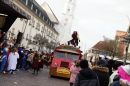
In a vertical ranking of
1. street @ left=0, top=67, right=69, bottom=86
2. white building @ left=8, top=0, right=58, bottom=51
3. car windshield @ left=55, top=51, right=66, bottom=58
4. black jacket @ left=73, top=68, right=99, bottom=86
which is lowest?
street @ left=0, top=67, right=69, bottom=86

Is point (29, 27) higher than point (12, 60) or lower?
higher

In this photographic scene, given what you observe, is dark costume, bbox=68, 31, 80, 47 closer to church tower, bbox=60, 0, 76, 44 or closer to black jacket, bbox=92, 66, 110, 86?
black jacket, bbox=92, 66, 110, 86

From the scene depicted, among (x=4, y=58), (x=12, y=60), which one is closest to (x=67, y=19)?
(x=12, y=60)

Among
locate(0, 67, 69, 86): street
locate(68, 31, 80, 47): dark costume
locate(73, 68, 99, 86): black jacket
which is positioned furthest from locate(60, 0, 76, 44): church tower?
locate(73, 68, 99, 86): black jacket

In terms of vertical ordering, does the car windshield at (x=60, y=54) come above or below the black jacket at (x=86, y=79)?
above

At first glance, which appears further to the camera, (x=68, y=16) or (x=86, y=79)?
(x=68, y=16)

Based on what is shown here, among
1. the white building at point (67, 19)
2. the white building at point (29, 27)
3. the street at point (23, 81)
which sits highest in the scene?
the white building at point (67, 19)

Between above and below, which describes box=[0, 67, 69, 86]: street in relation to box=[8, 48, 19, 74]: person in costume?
below

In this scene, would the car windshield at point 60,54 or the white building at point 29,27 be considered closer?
the car windshield at point 60,54

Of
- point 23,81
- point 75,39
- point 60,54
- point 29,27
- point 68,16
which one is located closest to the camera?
point 23,81

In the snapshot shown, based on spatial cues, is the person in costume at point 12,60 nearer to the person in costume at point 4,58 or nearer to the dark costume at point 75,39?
the person in costume at point 4,58

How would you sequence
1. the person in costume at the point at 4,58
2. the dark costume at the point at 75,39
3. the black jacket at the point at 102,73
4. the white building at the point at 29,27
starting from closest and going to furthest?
the black jacket at the point at 102,73 < the person in costume at the point at 4,58 < the dark costume at the point at 75,39 < the white building at the point at 29,27

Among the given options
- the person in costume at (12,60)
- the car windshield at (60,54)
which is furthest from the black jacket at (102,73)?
the car windshield at (60,54)

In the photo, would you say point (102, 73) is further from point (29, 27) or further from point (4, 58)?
point (29, 27)
